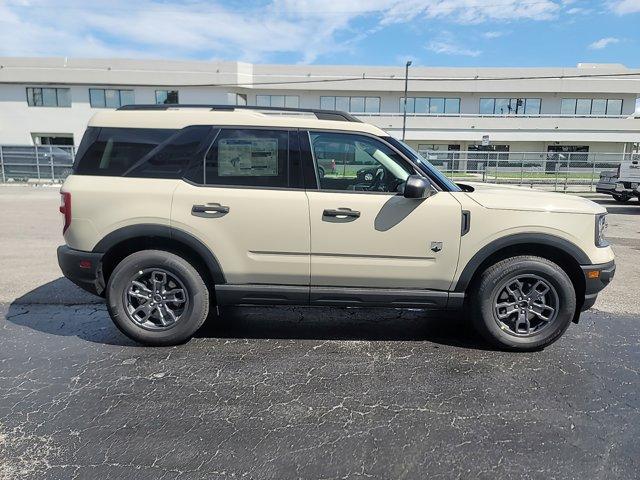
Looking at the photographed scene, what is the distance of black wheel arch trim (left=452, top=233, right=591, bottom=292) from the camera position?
3.74 m

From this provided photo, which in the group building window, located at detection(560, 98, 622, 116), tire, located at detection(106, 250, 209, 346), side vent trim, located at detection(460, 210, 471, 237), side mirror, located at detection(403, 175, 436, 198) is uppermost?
building window, located at detection(560, 98, 622, 116)

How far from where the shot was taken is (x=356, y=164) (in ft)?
12.8

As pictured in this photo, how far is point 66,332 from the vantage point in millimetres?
4305

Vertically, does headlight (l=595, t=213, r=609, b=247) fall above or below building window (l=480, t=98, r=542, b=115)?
below

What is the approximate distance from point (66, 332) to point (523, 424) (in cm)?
391

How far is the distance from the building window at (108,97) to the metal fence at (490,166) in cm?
1532

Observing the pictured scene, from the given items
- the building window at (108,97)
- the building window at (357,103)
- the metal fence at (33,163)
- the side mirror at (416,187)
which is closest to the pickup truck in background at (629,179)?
the side mirror at (416,187)

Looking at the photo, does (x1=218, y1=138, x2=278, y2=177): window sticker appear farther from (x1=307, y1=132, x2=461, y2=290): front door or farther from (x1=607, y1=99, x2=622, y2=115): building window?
(x1=607, y1=99, x2=622, y2=115): building window

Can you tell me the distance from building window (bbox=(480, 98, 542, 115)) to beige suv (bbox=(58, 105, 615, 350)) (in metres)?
41.9

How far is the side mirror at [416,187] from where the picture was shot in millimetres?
3588

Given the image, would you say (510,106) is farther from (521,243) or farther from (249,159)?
(249,159)

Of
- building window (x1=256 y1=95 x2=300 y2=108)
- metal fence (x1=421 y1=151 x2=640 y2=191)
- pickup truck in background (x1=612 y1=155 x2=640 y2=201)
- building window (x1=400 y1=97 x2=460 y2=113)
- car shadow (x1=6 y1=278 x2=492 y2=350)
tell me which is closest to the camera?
car shadow (x1=6 y1=278 x2=492 y2=350)

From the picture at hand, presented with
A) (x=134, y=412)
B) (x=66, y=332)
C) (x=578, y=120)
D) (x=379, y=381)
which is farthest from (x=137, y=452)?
(x=578, y=120)

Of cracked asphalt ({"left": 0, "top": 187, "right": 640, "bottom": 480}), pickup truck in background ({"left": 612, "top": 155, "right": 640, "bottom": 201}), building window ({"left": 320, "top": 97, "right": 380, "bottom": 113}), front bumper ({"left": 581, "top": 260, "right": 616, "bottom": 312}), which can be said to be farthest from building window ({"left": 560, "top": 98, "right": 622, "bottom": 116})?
front bumper ({"left": 581, "top": 260, "right": 616, "bottom": 312})
